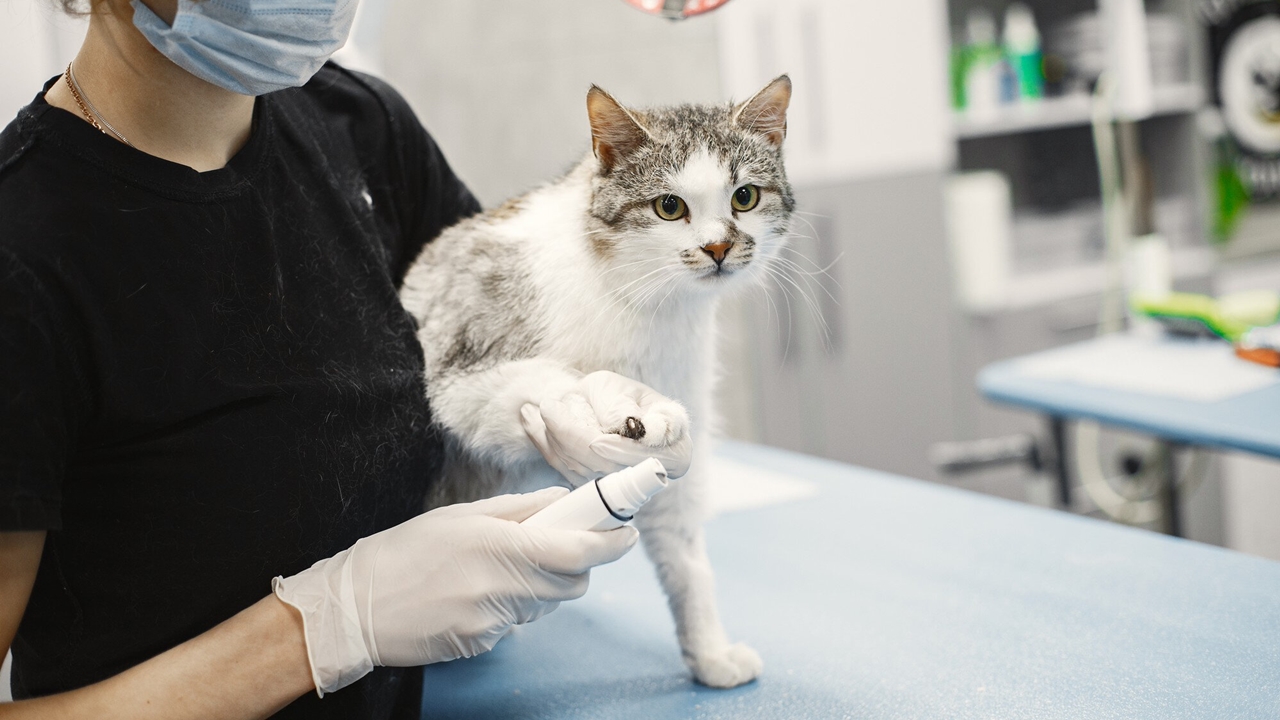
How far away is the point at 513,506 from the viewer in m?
0.89

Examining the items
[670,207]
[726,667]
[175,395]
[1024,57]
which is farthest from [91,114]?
[1024,57]

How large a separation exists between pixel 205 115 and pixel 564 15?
2.04 m

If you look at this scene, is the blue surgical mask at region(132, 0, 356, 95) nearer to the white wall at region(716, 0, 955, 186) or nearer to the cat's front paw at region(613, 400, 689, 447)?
the cat's front paw at region(613, 400, 689, 447)

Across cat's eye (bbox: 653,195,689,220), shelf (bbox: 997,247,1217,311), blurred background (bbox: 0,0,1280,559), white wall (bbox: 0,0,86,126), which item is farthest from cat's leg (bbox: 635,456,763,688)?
shelf (bbox: 997,247,1217,311)

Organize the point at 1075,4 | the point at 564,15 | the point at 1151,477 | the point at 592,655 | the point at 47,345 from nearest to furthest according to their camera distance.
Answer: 1. the point at 47,345
2. the point at 592,655
3. the point at 564,15
4. the point at 1151,477
5. the point at 1075,4

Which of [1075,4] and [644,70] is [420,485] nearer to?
[644,70]

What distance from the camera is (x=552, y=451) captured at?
0.93 meters

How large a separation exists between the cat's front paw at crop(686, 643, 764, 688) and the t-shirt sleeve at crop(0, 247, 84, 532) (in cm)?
66

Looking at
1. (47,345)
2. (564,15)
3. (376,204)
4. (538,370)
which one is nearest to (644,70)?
(564,15)

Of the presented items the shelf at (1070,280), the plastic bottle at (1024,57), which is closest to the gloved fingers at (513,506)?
the shelf at (1070,280)

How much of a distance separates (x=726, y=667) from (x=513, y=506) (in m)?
0.33

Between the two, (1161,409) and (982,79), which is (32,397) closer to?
(1161,409)

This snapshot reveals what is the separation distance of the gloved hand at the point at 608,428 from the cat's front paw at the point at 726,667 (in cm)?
28

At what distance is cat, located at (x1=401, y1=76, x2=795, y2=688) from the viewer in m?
0.98
